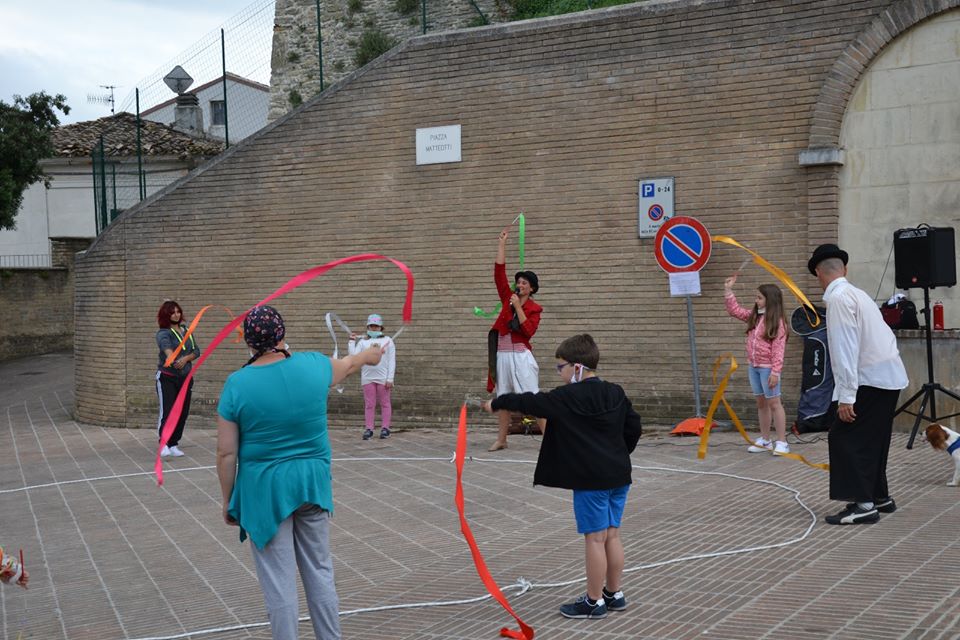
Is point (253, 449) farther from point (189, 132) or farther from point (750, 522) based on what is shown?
point (189, 132)

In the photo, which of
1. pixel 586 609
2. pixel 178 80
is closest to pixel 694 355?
pixel 586 609

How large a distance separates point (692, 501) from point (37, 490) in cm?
679

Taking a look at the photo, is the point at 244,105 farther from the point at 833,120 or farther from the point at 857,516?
the point at 857,516

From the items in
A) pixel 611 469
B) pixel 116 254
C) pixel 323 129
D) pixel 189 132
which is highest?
pixel 189 132

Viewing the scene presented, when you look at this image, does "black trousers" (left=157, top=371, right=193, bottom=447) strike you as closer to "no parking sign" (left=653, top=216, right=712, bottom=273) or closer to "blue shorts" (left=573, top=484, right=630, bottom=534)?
"no parking sign" (left=653, top=216, right=712, bottom=273)

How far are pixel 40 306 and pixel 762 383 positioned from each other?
Result: 929 inches

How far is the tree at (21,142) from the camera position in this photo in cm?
2444

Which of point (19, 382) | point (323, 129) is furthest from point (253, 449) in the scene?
point (19, 382)

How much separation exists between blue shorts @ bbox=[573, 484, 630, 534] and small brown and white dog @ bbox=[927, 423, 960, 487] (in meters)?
4.31

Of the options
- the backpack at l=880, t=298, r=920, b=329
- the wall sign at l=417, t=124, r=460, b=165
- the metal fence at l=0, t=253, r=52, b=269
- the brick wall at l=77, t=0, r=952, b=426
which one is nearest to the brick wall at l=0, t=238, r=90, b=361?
the metal fence at l=0, t=253, r=52, b=269

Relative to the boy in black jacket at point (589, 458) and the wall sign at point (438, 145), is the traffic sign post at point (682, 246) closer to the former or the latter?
the wall sign at point (438, 145)

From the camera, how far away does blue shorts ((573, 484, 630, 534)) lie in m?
5.60

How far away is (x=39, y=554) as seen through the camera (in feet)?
26.7

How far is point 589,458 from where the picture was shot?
5.61 m
